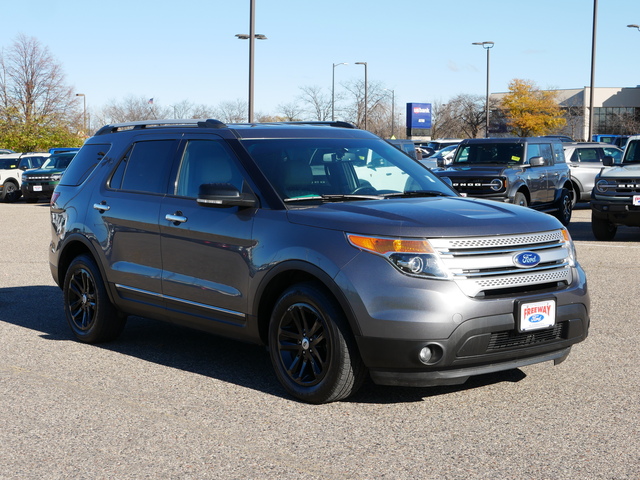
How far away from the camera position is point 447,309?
5117 millimetres

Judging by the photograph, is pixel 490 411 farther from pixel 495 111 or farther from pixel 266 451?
pixel 495 111

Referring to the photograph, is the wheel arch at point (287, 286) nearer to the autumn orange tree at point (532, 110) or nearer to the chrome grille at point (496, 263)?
the chrome grille at point (496, 263)

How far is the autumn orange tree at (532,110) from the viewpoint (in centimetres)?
8581

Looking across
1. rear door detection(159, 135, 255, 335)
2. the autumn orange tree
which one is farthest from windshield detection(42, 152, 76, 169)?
the autumn orange tree

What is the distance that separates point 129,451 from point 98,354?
2595 mm

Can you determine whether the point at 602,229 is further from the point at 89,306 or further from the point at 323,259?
the point at 323,259

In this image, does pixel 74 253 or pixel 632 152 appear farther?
pixel 632 152

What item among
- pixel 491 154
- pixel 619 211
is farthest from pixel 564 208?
pixel 619 211

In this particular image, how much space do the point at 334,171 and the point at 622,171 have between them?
1073 centimetres

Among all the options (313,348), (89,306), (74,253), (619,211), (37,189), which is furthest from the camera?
(37,189)

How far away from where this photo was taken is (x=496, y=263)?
5301mm

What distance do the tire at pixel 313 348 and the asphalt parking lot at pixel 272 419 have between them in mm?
140

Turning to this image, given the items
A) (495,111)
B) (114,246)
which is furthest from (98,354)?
(495,111)

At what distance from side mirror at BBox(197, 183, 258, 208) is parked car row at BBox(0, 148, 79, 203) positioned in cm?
2417
